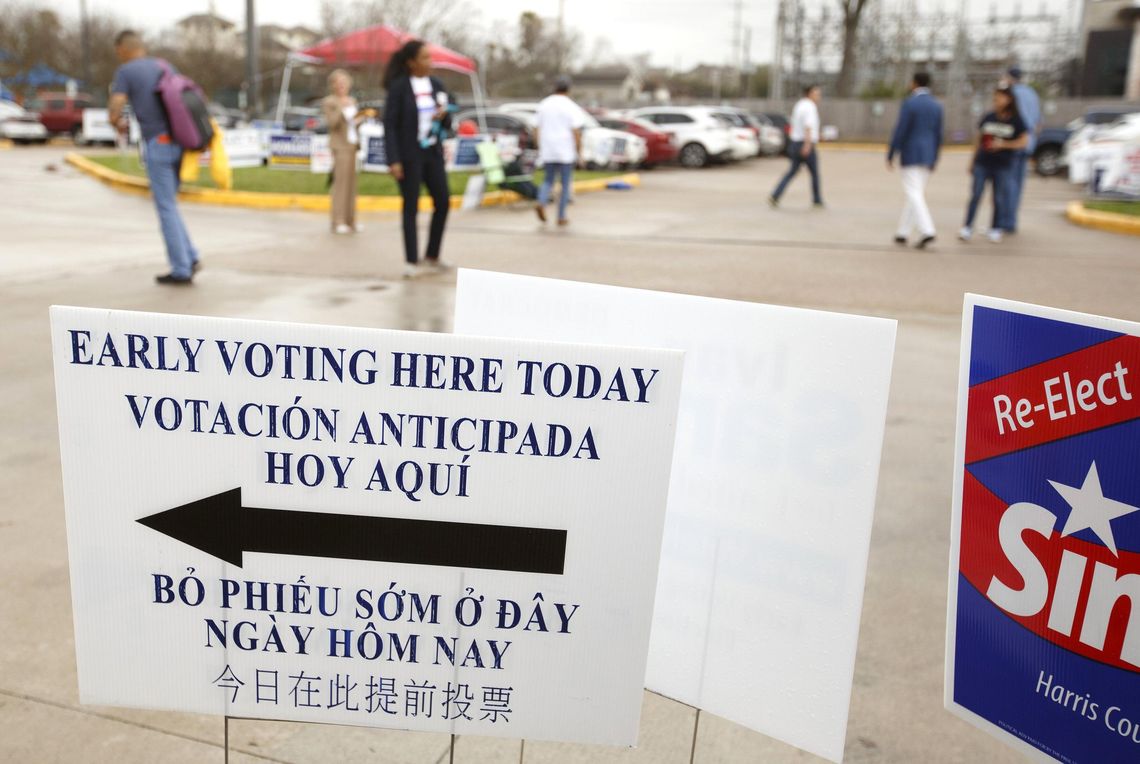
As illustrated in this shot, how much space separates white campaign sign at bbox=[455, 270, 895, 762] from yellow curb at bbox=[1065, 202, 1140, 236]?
13320 mm

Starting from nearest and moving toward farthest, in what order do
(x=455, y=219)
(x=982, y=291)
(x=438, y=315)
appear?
(x=438, y=315), (x=982, y=291), (x=455, y=219)

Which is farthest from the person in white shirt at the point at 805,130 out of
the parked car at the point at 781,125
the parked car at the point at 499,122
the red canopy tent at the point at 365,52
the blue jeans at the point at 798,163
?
the parked car at the point at 781,125

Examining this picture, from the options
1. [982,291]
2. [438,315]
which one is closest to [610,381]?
[438,315]

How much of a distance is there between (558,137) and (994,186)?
526 centimetres

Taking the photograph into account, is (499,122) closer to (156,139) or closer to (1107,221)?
(1107,221)

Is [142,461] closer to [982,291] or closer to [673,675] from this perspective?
[673,675]

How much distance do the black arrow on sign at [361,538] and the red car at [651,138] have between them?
24.9 meters

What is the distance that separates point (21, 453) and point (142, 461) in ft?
9.24

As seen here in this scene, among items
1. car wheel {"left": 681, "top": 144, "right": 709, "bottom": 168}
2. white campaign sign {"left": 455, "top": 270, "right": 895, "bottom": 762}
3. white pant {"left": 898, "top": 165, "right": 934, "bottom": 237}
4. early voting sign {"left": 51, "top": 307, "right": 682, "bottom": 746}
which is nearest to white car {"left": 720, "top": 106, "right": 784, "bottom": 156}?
car wheel {"left": 681, "top": 144, "right": 709, "bottom": 168}

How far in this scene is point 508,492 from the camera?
5.87 ft

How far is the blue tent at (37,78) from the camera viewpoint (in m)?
56.0

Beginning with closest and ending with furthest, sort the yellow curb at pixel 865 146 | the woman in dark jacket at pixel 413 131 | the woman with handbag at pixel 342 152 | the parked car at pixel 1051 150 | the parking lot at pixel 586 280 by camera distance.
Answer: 1. the parking lot at pixel 586 280
2. the woman in dark jacket at pixel 413 131
3. the woman with handbag at pixel 342 152
4. the parked car at pixel 1051 150
5. the yellow curb at pixel 865 146

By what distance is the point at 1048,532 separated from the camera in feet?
5.92

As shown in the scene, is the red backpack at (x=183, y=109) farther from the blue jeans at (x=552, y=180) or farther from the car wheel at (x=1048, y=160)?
the car wheel at (x=1048, y=160)
